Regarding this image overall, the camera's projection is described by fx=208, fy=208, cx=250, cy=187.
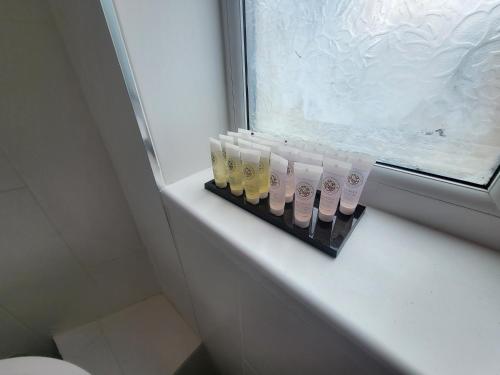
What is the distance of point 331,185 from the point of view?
13.2 inches

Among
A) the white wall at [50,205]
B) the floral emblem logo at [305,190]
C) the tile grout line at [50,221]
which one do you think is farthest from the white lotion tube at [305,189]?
the tile grout line at [50,221]

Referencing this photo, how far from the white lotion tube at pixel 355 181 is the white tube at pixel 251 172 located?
0.16 meters

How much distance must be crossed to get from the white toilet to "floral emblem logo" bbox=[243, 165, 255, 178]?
0.65m

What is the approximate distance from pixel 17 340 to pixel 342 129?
1290 mm

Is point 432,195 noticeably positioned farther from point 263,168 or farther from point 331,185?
point 263,168

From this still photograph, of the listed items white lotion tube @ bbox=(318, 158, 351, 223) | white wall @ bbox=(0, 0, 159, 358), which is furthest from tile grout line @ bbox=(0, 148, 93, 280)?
white lotion tube @ bbox=(318, 158, 351, 223)

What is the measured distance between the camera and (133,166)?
0.56 metres

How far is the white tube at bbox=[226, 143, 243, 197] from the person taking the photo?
0.41m

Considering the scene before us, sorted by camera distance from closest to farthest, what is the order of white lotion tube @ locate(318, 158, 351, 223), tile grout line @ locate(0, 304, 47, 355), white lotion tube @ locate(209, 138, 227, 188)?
1. white lotion tube @ locate(318, 158, 351, 223)
2. white lotion tube @ locate(209, 138, 227, 188)
3. tile grout line @ locate(0, 304, 47, 355)

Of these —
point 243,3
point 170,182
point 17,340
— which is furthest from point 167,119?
point 17,340

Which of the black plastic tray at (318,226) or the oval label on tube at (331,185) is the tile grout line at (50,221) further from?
the oval label on tube at (331,185)

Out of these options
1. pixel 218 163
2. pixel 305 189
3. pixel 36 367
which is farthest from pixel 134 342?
pixel 305 189

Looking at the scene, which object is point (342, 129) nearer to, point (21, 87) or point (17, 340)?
point (21, 87)

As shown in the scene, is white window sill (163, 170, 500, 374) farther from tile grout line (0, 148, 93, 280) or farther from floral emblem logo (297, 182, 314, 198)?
tile grout line (0, 148, 93, 280)
